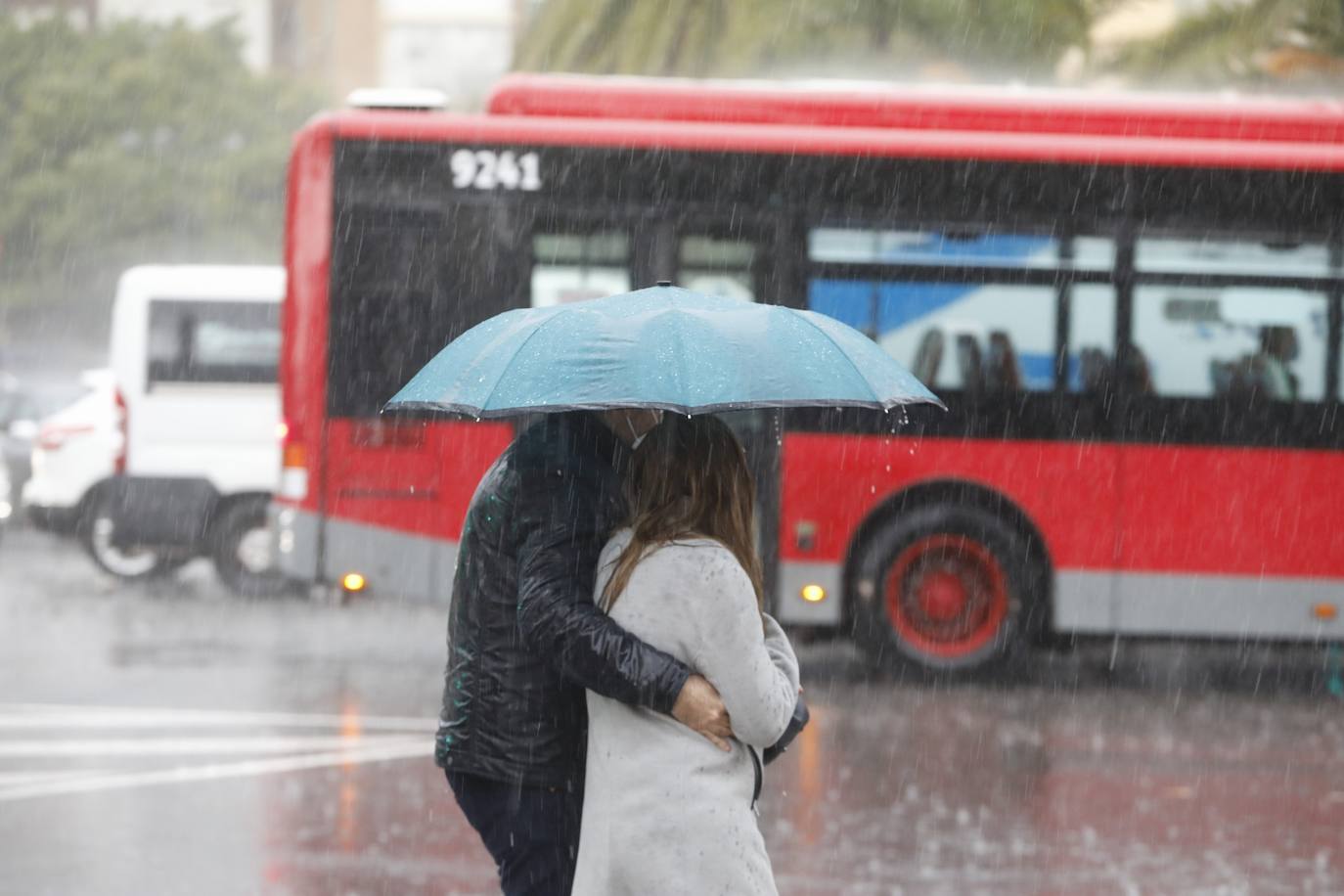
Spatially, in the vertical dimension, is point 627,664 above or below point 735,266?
below

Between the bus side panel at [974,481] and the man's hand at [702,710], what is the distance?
7581 millimetres

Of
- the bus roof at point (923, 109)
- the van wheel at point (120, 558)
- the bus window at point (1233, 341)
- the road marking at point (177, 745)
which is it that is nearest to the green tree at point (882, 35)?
the van wheel at point (120, 558)

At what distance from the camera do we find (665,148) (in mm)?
11273

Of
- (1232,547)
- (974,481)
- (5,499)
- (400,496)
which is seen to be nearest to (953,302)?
(974,481)

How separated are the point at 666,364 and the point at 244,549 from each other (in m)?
11.9

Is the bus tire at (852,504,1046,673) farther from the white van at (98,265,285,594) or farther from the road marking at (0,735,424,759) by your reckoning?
the white van at (98,265,285,594)

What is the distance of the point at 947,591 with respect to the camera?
37.6 ft

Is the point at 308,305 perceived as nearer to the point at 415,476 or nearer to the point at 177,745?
the point at 415,476

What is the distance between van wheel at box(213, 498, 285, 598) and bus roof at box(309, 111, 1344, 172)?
442 centimetres

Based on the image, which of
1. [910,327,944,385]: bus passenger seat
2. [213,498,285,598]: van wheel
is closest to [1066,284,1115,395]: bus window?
[910,327,944,385]: bus passenger seat

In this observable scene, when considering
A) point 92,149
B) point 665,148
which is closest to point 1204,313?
point 665,148

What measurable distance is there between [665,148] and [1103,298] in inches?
103

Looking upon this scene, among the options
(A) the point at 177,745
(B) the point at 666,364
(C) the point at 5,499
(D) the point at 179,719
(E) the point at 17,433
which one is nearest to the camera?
(B) the point at 666,364

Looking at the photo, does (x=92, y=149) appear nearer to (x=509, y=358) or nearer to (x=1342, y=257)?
(x=1342, y=257)
